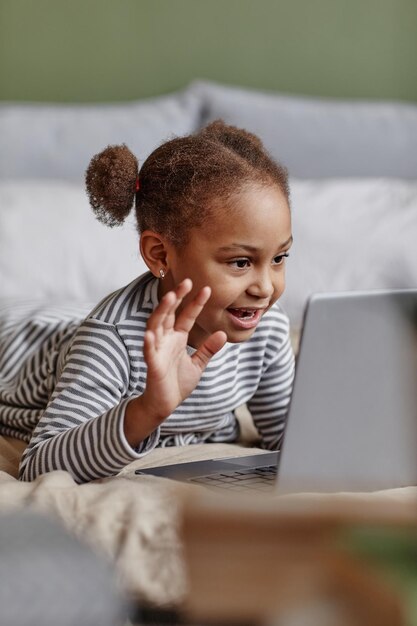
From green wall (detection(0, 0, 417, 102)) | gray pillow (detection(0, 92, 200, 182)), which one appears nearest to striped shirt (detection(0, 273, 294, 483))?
gray pillow (detection(0, 92, 200, 182))

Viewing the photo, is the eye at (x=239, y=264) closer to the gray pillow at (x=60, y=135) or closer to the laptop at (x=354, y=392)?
the laptop at (x=354, y=392)

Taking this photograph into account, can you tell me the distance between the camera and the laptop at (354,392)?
2.08ft

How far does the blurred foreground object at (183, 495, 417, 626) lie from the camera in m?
0.36

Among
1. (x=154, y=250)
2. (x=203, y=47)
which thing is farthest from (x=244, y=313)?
(x=203, y=47)

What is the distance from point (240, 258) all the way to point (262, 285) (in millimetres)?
33

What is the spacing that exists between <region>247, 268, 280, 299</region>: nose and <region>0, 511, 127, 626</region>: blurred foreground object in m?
0.52

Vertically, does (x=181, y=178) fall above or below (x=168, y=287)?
above

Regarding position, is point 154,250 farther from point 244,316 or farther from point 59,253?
point 59,253

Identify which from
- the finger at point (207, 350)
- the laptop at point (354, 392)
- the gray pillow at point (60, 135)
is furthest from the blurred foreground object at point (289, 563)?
the gray pillow at point (60, 135)

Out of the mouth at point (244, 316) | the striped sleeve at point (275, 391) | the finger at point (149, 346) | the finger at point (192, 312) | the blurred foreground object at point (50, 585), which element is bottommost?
the striped sleeve at point (275, 391)

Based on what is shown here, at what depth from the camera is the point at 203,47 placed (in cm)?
198

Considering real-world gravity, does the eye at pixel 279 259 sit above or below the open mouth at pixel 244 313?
above

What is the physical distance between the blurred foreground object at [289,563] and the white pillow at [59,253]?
1.10 meters

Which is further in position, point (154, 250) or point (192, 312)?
point (154, 250)
